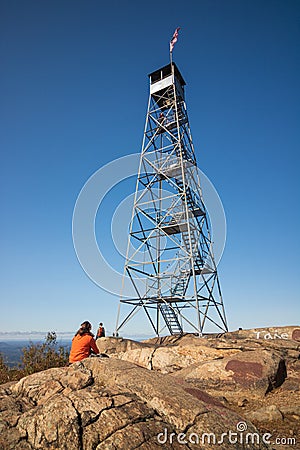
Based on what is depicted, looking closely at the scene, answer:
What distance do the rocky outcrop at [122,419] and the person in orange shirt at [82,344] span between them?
5.69 feet

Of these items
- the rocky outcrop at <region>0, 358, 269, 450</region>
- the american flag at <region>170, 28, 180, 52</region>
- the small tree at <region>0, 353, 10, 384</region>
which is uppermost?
the american flag at <region>170, 28, 180, 52</region>

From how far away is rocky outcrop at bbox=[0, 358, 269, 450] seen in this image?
4.31m

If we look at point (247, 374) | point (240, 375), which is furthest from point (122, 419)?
point (247, 374)

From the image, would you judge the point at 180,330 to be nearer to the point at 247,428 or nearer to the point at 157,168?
the point at 157,168

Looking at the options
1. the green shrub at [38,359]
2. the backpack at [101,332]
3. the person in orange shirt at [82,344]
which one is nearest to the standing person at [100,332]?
the backpack at [101,332]

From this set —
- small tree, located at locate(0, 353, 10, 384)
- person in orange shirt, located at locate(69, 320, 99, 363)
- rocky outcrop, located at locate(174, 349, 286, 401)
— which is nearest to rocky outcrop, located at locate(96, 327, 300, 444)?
rocky outcrop, located at locate(174, 349, 286, 401)

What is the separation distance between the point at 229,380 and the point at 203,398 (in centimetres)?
216

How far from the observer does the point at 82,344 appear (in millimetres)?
7902

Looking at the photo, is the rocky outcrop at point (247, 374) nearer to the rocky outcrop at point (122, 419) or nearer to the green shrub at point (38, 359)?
the rocky outcrop at point (122, 419)

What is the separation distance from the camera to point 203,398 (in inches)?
224

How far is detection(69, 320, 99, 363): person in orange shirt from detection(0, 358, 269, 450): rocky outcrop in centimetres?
173

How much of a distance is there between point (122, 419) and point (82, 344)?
358cm

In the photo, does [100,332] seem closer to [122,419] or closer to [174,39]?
[122,419]

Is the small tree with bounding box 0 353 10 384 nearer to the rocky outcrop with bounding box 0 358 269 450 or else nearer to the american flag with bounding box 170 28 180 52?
the rocky outcrop with bounding box 0 358 269 450
